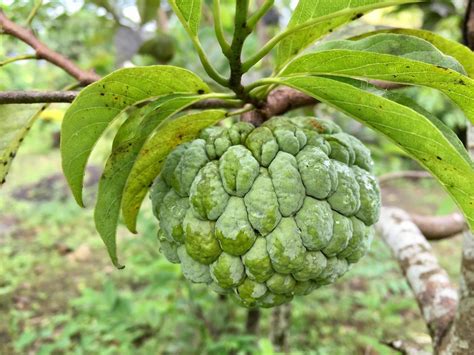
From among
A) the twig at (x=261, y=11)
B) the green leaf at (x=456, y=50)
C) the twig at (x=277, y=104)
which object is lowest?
the twig at (x=277, y=104)

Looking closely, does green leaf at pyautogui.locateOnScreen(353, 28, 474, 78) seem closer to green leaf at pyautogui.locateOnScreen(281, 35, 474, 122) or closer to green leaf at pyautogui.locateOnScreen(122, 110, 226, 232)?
green leaf at pyautogui.locateOnScreen(281, 35, 474, 122)

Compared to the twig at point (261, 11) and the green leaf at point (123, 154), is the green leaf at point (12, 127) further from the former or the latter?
the twig at point (261, 11)

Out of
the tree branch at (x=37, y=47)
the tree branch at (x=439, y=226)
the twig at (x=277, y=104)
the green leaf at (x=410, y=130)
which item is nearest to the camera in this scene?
the green leaf at (x=410, y=130)

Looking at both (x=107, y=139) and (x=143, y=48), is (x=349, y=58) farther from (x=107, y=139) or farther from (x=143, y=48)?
(x=107, y=139)

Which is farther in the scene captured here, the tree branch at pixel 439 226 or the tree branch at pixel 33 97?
the tree branch at pixel 439 226

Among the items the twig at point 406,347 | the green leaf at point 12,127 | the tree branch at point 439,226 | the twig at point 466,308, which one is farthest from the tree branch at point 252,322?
the green leaf at point 12,127

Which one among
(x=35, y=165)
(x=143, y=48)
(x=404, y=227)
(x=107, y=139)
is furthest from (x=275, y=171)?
(x=35, y=165)

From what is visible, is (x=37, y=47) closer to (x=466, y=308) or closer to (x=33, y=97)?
(x=33, y=97)
